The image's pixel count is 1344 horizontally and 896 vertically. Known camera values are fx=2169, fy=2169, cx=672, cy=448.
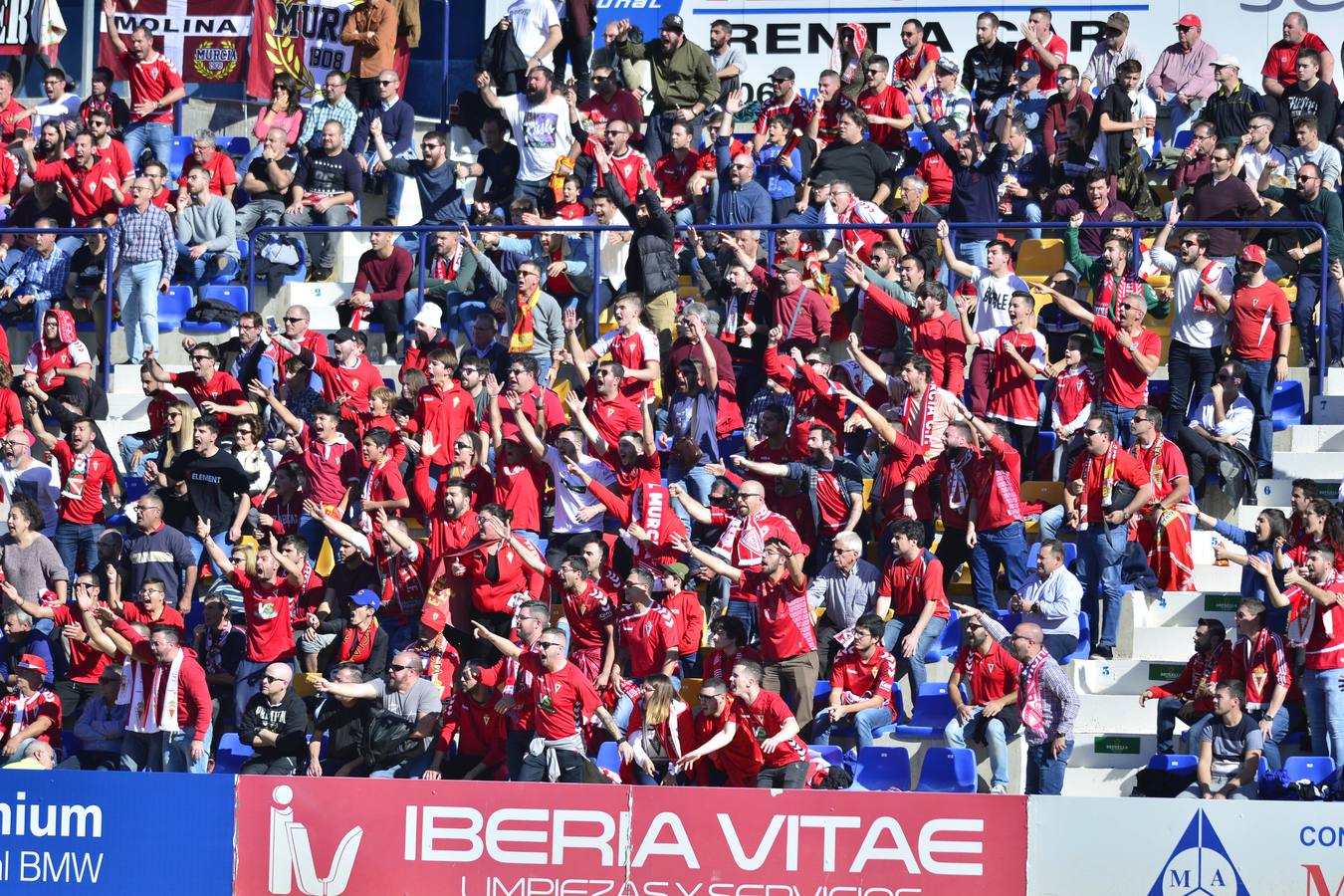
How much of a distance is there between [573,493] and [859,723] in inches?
112

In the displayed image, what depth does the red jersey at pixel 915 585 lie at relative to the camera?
46.0 feet

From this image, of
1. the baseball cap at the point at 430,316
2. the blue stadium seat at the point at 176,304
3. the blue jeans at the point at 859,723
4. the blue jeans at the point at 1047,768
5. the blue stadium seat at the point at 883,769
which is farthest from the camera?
the blue stadium seat at the point at 176,304

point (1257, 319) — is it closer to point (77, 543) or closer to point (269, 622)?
point (269, 622)

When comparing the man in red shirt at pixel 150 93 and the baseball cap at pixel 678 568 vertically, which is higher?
the man in red shirt at pixel 150 93

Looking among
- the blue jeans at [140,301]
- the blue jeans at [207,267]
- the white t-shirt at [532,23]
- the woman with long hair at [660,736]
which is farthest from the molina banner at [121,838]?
the white t-shirt at [532,23]

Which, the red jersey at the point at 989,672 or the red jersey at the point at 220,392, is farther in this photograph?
the red jersey at the point at 220,392

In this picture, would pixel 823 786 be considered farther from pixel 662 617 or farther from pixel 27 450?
pixel 27 450

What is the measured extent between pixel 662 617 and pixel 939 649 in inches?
75.3

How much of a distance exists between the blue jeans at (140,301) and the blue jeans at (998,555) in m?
7.06

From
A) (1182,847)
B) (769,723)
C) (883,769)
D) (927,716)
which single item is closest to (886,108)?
(927,716)

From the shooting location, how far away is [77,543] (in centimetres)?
1603

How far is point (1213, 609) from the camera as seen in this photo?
14.6 metres

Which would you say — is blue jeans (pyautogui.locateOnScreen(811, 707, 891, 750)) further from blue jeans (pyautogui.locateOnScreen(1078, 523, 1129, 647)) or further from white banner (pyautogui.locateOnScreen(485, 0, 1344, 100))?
white banner (pyautogui.locateOnScreen(485, 0, 1344, 100))

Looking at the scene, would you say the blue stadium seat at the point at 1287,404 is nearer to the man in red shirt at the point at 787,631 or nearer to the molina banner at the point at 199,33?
the man in red shirt at the point at 787,631
